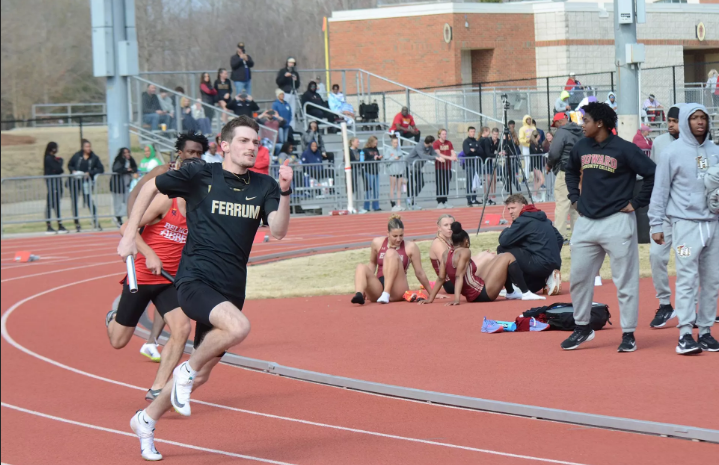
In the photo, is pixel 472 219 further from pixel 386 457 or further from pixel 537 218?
pixel 386 457

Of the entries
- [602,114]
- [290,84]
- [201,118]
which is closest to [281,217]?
[602,114]

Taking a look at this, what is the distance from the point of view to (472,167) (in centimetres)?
2752

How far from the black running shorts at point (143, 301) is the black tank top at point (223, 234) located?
2.02 metres

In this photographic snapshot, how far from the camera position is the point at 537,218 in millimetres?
12836

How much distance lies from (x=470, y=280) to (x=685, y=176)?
4293mm

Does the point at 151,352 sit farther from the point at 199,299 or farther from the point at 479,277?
the point at 479,277

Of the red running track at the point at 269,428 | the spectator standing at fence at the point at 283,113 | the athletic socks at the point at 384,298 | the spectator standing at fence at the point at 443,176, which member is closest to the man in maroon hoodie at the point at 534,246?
the athletic socks at the point at 384,298

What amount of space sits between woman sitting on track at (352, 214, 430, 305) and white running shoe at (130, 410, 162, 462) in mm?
6787

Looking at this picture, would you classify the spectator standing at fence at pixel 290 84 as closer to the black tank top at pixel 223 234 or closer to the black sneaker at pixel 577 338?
the black sneaker at pixel 577 338

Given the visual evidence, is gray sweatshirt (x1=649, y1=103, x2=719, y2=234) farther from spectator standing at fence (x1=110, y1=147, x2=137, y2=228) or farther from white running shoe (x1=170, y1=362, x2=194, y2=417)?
spectator standing at fence (x1=110, y1=147, x2=137, y2=228)

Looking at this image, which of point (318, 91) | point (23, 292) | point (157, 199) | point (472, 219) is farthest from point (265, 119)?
point (157, 199)

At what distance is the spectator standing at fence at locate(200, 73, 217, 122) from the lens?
28.7 meters

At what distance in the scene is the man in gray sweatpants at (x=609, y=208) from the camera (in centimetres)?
879

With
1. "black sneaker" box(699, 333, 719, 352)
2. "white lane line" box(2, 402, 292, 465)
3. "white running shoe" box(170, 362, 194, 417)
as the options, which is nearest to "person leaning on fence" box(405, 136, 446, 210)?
"black sneaker" box(699, 333, 719, 352)
